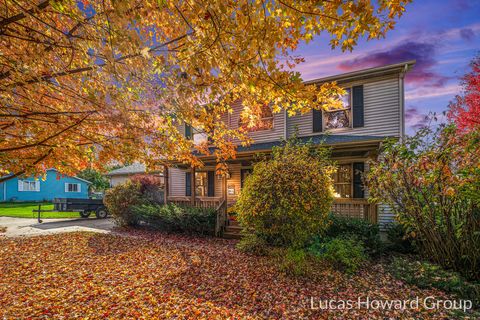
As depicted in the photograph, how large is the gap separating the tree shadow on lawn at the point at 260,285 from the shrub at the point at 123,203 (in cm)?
424

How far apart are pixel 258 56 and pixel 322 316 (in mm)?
3873

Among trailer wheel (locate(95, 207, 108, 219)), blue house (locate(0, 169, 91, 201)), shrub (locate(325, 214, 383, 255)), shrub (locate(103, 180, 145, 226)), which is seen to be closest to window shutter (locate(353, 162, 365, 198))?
shrub (locate(325, 214, 383, 255))

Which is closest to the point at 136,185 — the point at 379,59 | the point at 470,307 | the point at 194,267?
the point at 194,267

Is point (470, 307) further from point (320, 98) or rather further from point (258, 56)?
point (258, 56)

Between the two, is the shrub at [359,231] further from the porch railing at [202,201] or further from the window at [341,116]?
the window at [341,116]

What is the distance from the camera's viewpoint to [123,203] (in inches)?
→ 424

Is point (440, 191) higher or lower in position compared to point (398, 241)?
higher

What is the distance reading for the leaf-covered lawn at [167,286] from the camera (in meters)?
3.47

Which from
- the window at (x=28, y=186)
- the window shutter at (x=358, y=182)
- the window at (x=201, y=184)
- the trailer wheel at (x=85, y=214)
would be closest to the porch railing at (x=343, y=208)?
the window shutter at (x=358, y=182)

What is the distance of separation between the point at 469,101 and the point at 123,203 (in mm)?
19604

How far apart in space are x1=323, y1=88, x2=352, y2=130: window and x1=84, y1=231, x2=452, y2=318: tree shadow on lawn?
21.5ft

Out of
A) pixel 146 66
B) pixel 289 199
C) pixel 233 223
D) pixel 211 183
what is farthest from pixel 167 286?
pixel 211 183

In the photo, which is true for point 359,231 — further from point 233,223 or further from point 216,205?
point 216,205

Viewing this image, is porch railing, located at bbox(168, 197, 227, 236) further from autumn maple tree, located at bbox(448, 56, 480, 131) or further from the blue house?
the blue house
